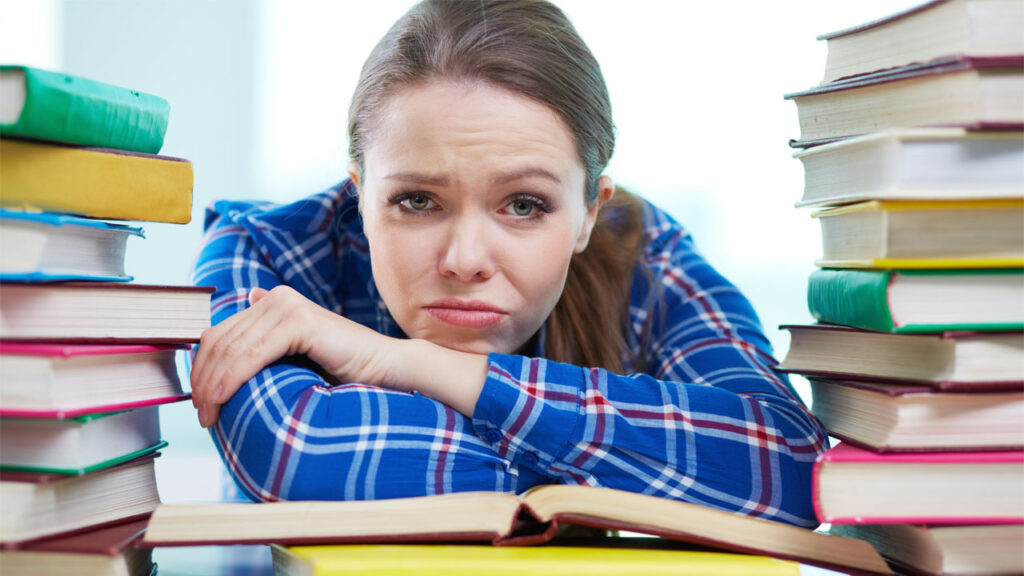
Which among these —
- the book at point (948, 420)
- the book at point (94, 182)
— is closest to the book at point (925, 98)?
the book at point (948, 420)

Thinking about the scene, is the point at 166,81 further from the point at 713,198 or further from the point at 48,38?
the point at 713,198

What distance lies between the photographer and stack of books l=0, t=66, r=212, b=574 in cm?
80

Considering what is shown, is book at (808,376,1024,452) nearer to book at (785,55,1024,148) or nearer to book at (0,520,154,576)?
book at (785,55,1024,148)

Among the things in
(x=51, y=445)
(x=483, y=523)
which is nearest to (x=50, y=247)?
(x=51, y=445)

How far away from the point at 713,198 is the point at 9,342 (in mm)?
3626

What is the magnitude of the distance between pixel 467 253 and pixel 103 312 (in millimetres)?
459

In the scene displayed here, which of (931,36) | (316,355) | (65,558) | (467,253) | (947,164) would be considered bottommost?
(65,558)

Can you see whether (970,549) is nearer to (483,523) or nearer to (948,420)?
(948,420)

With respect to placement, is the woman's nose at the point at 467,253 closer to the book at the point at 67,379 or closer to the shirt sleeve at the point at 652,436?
the shirt sleeve at the point at 652,436

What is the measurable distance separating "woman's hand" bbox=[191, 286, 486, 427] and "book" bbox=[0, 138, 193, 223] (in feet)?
0.62

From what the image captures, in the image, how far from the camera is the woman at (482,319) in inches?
39.0

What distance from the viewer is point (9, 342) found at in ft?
2.67

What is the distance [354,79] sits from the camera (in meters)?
3.79

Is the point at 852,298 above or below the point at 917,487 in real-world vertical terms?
above
